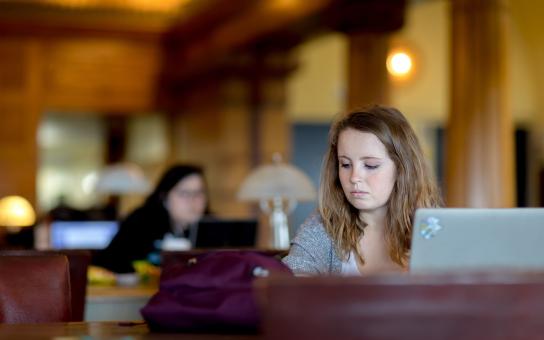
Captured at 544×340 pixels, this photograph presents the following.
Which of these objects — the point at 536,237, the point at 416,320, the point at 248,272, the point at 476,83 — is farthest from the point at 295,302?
the point at 476,83

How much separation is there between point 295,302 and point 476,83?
4.93m

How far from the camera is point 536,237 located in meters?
1.90

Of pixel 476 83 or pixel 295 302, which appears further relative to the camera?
pixel 476 83

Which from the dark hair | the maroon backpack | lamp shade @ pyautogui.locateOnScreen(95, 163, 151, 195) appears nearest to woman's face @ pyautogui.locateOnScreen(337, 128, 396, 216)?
the maroon backpack

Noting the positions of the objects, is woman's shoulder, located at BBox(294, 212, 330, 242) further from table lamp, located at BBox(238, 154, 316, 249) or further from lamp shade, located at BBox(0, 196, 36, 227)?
lamp shade, located at BBox(0, 196, 36, 227)

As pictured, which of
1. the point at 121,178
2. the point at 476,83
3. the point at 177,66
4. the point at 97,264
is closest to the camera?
the point at 97,264

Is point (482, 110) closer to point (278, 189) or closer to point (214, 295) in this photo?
point (278, 189)

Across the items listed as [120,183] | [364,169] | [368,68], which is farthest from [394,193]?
[120,183]

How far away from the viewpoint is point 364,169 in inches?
102

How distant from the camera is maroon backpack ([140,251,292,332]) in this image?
1.92 m

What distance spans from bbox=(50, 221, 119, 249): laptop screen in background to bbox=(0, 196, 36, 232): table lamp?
88.7 inches

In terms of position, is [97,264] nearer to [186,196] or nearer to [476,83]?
[186,196]

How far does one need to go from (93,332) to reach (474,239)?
80 cm

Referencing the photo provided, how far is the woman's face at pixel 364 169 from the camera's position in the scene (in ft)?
8.46
